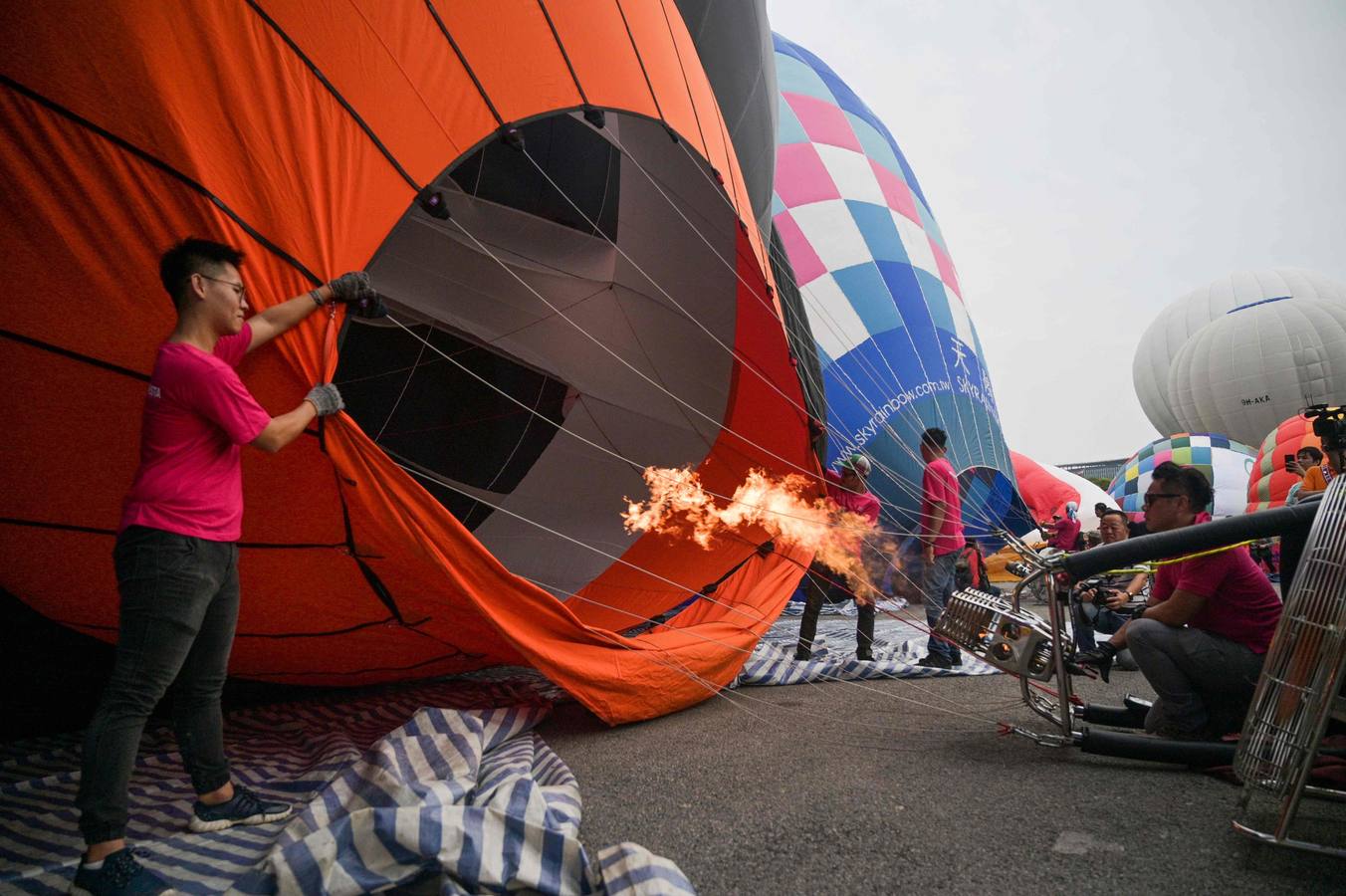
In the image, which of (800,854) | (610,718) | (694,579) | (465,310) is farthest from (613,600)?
(800,854)

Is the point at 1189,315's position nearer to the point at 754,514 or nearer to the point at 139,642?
the point at 754,514

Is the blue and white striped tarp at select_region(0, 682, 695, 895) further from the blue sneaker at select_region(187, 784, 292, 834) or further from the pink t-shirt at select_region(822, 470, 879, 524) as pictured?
the pink t-shirt at select_region(822, 470, 879, 524)

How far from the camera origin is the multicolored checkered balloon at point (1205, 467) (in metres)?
12.5

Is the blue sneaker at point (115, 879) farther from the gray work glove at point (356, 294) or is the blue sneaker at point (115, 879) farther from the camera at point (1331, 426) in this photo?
the camera at point (1331, 426)

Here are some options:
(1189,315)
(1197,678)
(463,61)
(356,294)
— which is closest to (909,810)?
(1197,678)

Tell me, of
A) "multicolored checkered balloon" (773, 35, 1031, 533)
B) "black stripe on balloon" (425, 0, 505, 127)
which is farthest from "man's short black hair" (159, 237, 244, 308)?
"multicolored checkered balloon" (773, 35, 1031, 533)

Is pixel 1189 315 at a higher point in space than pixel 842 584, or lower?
higher

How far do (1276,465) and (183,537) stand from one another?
1347 cm

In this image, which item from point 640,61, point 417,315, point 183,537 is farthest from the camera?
point 417,315

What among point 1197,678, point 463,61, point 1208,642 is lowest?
point 1197,678

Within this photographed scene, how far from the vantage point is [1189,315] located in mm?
21406

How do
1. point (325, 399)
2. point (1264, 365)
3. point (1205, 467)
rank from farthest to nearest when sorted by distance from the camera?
point (1264, 365), point (1205, 467), point (325, 399)

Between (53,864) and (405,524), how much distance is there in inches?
42.6

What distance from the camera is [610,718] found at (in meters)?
2.74
